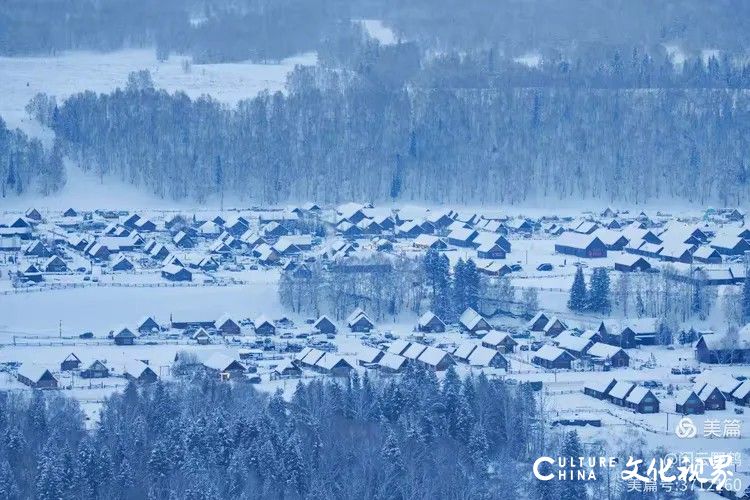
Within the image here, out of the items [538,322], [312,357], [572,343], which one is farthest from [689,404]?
[312,357]

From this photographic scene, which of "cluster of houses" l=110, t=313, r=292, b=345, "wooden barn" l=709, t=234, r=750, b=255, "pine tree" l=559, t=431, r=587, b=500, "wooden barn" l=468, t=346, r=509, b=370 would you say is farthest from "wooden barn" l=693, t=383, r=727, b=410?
"wooden barn" l=709, t=234, r=750, b=255

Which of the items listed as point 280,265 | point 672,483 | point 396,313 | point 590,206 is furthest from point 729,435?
point 590,206

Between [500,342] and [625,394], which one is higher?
[500,342]

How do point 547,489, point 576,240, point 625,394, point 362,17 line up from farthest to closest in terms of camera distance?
1. point 362,17
2. point 576,240
3. point 625,394
4. point 547,489

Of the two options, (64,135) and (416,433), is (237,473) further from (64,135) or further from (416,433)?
(64,135)

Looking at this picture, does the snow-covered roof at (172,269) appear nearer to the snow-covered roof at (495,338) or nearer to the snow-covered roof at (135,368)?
the snow-covered roof at (135,368)

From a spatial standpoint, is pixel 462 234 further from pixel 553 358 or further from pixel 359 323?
pixel 553 358

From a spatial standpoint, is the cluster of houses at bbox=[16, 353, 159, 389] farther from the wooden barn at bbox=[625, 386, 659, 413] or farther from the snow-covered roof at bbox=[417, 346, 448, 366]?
the wooden barn at bbox=[625, 386, 659, 413]
